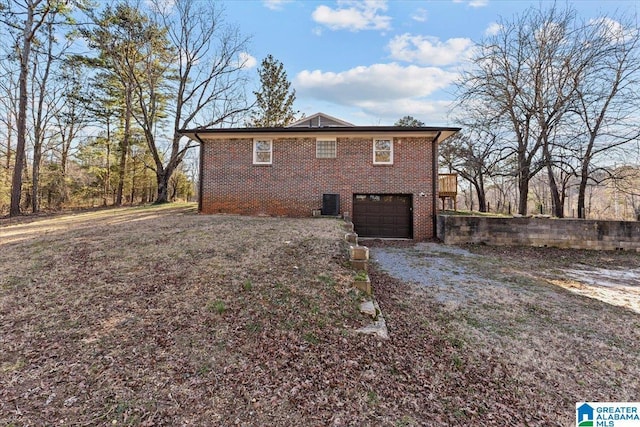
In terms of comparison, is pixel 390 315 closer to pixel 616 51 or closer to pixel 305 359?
pixel 305 359

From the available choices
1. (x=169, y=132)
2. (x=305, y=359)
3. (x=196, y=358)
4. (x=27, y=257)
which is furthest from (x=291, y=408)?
(x=169, y=132)

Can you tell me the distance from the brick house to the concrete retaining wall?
1.39 m

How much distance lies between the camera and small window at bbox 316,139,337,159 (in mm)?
11375

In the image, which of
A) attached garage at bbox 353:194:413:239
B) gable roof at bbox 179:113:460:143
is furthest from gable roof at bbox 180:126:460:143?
attached garage at bbox 353:194:413:239

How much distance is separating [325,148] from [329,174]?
3.48 ft

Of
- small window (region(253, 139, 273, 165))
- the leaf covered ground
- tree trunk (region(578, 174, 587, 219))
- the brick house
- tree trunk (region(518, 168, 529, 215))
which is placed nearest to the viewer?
the leaf covered ground

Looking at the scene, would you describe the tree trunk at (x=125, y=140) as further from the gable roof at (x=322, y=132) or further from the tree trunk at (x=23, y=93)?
the gable roof at (x=322, y=132)

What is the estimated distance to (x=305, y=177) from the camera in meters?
11.4

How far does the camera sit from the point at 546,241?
9.54 metres

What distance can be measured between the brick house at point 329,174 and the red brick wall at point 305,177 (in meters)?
0.04

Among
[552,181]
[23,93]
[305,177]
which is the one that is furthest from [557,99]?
[23,93]

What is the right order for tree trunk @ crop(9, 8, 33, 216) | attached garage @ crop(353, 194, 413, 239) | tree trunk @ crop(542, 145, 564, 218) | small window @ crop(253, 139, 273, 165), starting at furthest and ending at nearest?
tree trunk @ crop(542, 145, 564, 218), tree trunk @ crop(9, 8, 33, 216), small window @ crop(253, 139, 273, 165), attached garage @ crop(353, 194, 413, 239)

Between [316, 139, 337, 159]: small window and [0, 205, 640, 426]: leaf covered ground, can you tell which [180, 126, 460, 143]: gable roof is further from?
[0, 205, 640, 426]: leaf covered ground

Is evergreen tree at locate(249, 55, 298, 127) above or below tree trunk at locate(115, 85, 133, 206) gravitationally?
above
